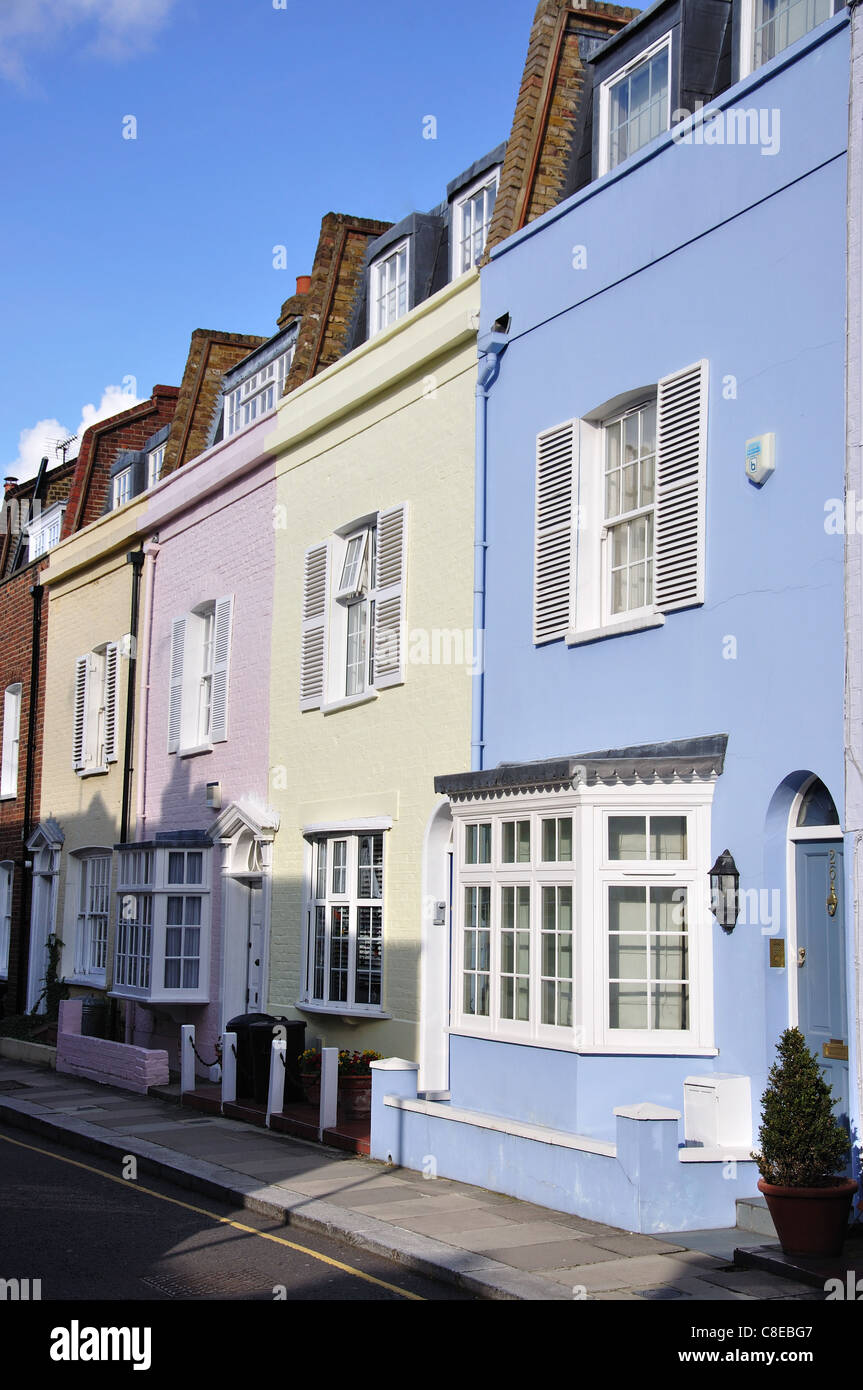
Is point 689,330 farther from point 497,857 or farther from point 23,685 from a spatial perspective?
point 23,685

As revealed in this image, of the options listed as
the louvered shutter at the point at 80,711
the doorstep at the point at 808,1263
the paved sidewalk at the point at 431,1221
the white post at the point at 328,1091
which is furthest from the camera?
the louvered shutter at the point at 80,711

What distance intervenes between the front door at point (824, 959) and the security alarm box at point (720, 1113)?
609mm

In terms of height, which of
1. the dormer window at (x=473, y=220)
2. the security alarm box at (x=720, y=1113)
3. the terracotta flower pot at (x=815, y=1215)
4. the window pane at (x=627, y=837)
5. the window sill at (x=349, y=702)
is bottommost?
the terracotta flower pot at (x=815, y=1215)

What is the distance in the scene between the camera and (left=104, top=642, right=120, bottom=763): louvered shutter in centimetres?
2316

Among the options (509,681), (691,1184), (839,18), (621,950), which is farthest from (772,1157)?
(839,18)

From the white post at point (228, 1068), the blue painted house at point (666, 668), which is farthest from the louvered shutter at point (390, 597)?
the white post at point (228, 1068)

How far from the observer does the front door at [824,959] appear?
9.52m

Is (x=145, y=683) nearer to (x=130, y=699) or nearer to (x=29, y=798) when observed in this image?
(x=130, y=699)

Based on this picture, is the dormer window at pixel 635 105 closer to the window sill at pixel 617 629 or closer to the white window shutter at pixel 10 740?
the window sill at pixel 617 629

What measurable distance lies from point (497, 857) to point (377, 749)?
3705mm

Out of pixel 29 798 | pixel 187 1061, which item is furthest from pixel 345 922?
pixel 29 798

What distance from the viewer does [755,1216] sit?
9430mm

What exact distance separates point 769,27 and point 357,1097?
9971 millimetres
